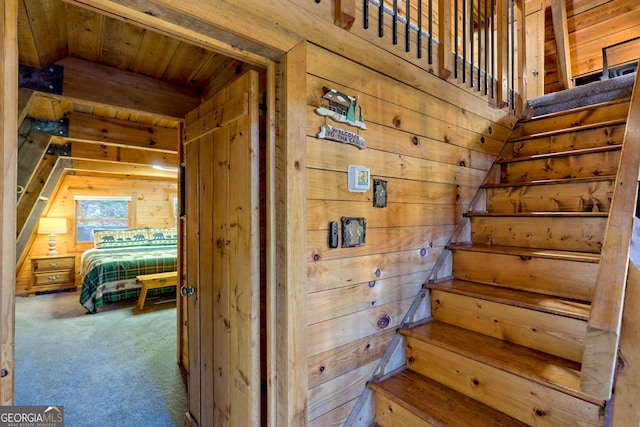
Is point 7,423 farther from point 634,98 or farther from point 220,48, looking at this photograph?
point 634,98

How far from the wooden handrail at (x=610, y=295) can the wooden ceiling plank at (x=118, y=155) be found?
4938mm

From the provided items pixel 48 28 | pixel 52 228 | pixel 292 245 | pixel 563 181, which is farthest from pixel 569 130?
pixel 52 228

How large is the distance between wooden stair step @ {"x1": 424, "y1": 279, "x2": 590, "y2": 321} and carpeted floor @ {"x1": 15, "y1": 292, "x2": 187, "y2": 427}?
2041 mm

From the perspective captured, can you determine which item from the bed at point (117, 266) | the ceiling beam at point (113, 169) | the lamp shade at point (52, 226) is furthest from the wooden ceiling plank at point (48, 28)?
the lamp shade at point (52, 226)

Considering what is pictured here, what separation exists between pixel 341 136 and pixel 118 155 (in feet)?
13.6

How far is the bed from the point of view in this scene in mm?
4195

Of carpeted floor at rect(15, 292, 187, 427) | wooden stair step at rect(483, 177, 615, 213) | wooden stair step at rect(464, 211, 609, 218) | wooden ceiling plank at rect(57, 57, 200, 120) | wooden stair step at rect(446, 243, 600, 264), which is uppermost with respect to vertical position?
wooden ceiling plank at rect(57, 57, 200, 120)

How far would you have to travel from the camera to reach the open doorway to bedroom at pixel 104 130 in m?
1.44

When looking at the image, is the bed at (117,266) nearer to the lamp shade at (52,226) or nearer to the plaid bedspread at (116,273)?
the plaid bedspread at (116,273)

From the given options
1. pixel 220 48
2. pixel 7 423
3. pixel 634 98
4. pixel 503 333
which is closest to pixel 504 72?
pixel 634 98

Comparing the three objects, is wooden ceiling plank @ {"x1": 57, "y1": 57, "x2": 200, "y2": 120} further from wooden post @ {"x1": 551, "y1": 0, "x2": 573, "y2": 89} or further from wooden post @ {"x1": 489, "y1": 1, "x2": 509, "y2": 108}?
wooden post @ {"x1": 551, "y1": 0, "x2": 573, "y2": 89}

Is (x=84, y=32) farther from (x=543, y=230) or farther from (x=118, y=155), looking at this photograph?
(x=118, y=155)

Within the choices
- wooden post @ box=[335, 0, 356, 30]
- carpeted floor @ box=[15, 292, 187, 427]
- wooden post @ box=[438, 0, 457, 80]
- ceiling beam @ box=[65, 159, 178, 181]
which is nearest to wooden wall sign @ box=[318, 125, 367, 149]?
wooden post @ box=[335, 0, 356, 30]

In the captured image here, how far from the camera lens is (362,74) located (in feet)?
4.89
